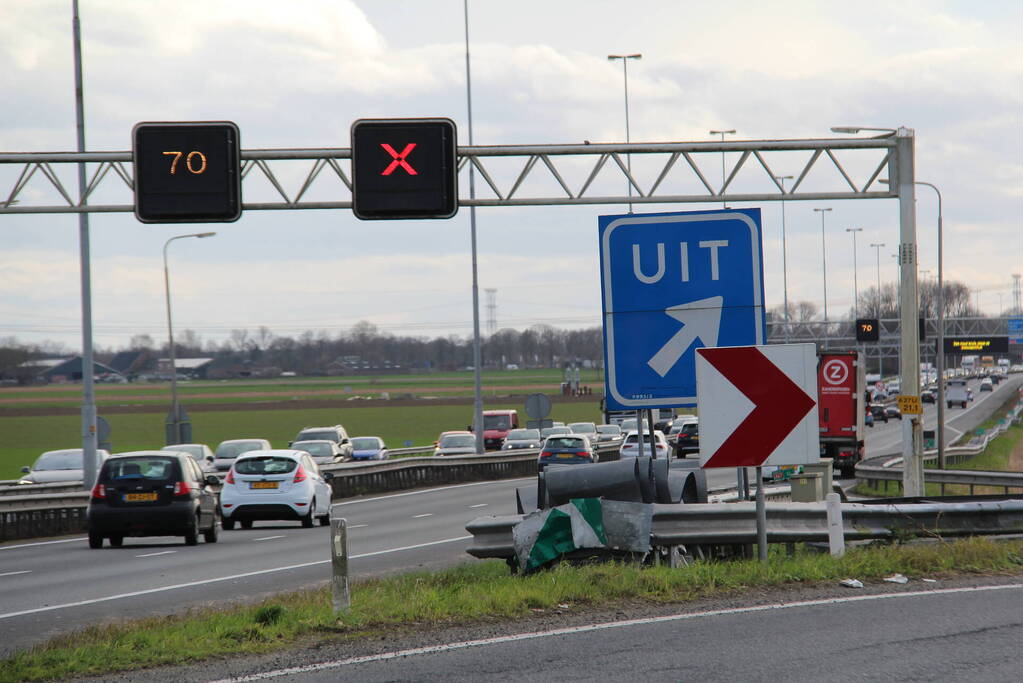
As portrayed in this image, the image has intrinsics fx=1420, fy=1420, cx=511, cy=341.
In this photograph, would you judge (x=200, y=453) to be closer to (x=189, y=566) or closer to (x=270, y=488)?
(x=270, y=488)

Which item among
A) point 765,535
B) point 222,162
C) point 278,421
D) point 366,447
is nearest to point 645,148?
point 222,162

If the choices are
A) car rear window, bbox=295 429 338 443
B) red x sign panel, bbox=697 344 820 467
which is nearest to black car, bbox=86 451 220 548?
red x sign panel, bbox=697 344 820 467

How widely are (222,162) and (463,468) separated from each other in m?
25.6

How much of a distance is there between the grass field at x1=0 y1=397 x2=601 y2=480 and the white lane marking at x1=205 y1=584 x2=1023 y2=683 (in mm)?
51641

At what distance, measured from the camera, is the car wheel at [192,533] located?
2184 centimetres

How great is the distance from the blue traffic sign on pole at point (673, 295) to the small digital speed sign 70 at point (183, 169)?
967cm

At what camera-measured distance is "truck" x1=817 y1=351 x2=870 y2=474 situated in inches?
1769

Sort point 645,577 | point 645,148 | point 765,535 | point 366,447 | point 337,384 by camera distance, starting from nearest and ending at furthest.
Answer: point 645,577
point 765,535
point 645,148
point 366,447
point 337,384

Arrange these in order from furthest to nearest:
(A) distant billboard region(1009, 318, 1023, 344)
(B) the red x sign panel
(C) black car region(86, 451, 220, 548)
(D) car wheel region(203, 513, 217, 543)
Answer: (A) distant billboard region(1009, 318, 1023, 344)
(D) car wheel region(203, 513, 217, 543)
(C) black car region(86, 451, 220, 548)
(B) the red x sign panel

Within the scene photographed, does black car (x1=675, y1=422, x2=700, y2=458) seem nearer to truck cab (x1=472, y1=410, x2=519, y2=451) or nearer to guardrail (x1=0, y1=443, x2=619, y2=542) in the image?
guardrail (x1=0, y1=443, x2=619, y2=542)

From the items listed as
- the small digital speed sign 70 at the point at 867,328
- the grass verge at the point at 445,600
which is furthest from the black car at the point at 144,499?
the small digital speed sign 70 at the point at 867,328

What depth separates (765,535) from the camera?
1157 centimetres

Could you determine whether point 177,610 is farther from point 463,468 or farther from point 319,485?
point 463,468

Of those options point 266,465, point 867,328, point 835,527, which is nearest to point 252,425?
point 867,328
